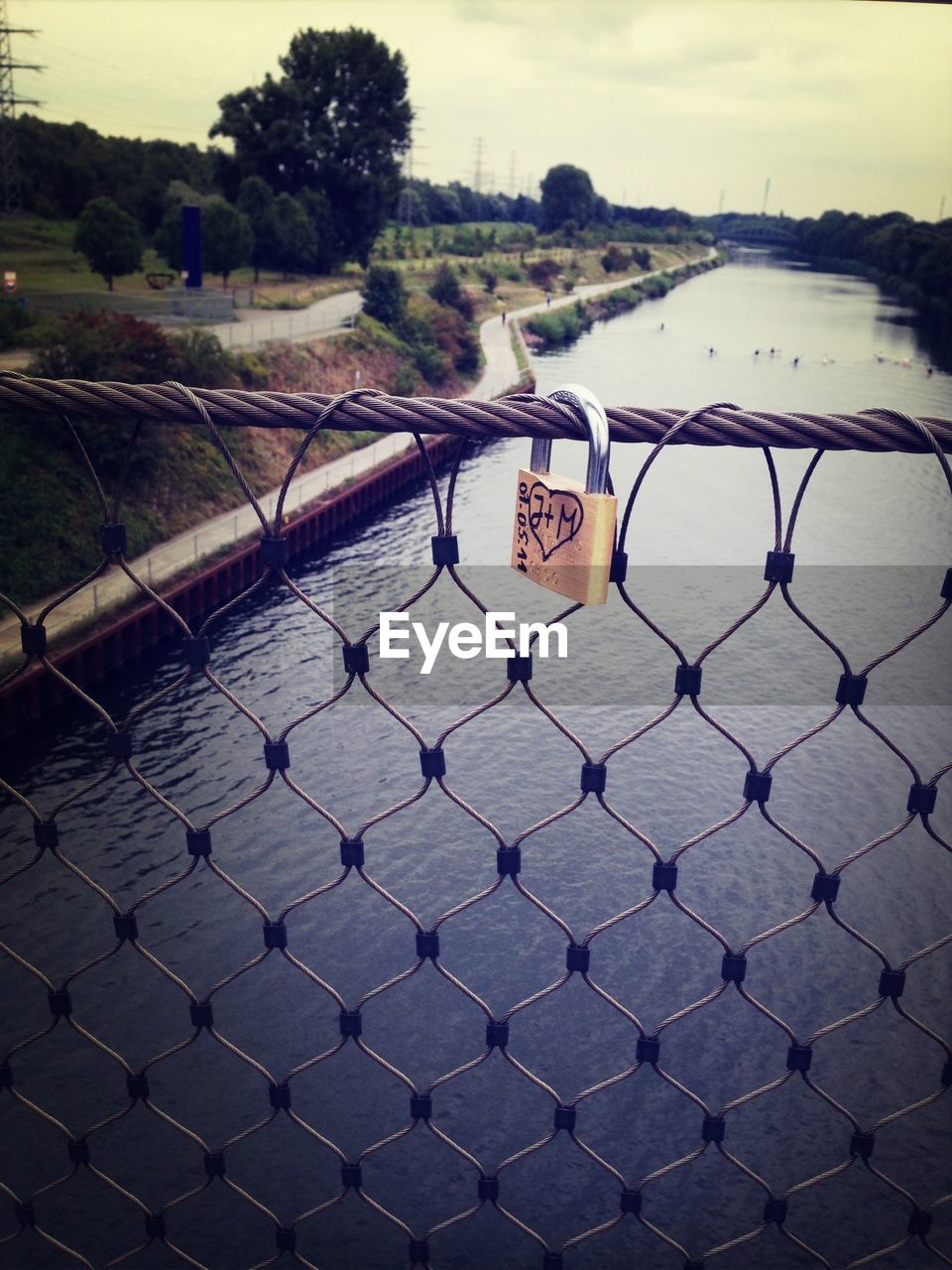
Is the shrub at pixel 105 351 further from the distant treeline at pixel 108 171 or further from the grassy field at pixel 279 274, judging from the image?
the distant treeline at pixel 108 171

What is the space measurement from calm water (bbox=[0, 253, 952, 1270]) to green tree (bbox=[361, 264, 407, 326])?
19064 millimetres

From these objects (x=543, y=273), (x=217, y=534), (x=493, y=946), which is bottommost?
(x=493, y=946)

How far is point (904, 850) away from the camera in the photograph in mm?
15078

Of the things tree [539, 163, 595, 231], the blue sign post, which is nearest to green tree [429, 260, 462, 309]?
the blue sign post

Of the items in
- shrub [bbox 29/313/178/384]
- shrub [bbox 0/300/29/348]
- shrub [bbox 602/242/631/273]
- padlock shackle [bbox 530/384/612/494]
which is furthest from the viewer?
shrub [bbox 602/242/631/273]

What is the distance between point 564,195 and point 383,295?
68.4 meters

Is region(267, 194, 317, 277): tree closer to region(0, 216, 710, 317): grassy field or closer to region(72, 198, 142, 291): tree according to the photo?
region(0, 216, 710, 317): grassy field

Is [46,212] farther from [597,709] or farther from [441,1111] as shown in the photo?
[441,1111]

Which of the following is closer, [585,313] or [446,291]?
[446,291]

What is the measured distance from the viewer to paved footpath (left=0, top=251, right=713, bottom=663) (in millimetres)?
18062

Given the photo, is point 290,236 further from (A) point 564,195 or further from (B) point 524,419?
(A) point 564,195

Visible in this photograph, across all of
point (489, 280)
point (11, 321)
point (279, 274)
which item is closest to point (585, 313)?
point (489, 280)

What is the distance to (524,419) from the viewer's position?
1556mm

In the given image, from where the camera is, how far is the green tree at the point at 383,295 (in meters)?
37.5
